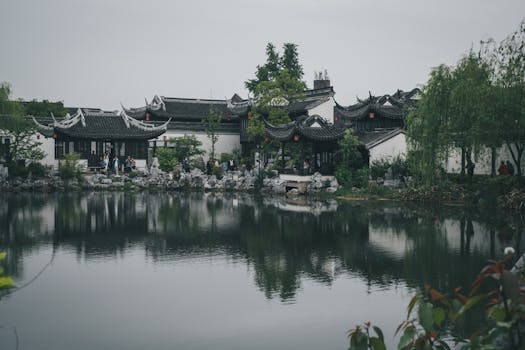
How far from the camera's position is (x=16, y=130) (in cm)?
3738

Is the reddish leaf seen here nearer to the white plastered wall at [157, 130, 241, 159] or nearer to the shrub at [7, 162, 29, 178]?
the shrub at [7, 162, 29, 178]

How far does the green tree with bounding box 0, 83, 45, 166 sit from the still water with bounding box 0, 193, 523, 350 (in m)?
12.3

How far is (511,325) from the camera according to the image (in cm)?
454

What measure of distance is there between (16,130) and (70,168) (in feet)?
11.9

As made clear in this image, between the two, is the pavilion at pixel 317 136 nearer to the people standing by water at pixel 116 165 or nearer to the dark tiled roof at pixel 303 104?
the dark tiled roof at pixel 303 104

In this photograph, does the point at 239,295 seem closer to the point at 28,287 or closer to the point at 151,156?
the point at 28,287

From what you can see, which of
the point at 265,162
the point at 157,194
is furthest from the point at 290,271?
the point at 265,162

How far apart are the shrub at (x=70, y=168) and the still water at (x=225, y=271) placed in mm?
11517

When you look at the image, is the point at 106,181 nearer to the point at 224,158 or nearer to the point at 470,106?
the point at 224,158

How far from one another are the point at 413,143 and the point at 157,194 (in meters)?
13.6

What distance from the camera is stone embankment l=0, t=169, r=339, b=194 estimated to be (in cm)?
3562

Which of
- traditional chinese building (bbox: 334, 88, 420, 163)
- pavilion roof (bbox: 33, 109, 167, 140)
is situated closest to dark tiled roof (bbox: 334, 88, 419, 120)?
traditional chinese building (bbox: 334, 88, 420, 163)

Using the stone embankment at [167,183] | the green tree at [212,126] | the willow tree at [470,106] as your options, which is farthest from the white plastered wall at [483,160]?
the green tree at [212,126]

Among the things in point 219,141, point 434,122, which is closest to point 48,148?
point 219,141
